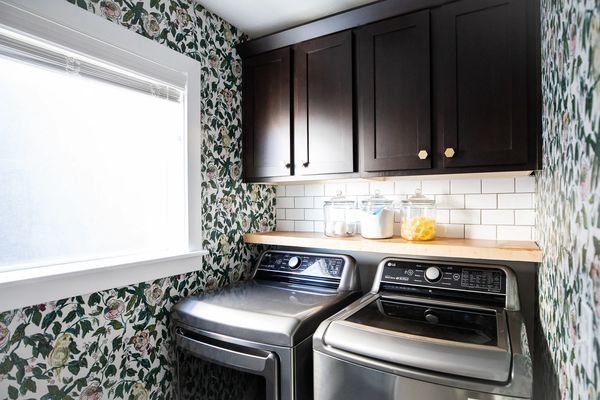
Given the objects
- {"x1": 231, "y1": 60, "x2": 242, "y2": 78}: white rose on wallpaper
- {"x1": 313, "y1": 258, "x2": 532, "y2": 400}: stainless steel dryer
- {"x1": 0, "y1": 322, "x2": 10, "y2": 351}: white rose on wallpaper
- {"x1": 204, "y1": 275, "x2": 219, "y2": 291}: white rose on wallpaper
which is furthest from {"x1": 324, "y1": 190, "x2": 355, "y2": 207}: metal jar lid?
{"x1": 0, "y1": 322, "x2": 10, "y2": 351}: white rose on wallpaper

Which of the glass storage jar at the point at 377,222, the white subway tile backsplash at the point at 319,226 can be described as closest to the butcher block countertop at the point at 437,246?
the glass storage jar at the point at 377,222

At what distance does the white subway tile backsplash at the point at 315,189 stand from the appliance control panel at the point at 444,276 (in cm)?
63

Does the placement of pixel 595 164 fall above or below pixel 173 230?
above

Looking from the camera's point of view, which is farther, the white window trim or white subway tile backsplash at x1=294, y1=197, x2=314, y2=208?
white subway tile backsplash at x1=294, y1=197, x2=314, y2=208

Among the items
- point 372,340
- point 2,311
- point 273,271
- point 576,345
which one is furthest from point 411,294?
→ point 2,311

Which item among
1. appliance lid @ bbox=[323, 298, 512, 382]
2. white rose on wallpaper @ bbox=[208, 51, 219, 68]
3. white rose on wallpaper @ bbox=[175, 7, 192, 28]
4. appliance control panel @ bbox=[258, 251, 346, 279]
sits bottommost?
appliance lid @ bbox=[323, 298, 512, 382]

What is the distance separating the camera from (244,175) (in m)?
2.04

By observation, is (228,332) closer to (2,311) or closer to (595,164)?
(2,311)

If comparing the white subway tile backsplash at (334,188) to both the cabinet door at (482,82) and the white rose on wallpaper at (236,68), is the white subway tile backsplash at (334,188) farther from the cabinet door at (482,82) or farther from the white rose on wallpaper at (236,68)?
the white rose on wallpaper at (236,68)

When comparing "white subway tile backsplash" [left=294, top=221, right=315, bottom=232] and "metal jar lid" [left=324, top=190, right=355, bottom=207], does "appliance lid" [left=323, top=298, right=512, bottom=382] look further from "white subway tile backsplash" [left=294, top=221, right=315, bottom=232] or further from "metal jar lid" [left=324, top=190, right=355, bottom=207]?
"white subway tile backsplash" [left=294, top=221, right=315, bottom=232]

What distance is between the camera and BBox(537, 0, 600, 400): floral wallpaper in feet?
1.87

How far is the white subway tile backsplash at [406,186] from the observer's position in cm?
182

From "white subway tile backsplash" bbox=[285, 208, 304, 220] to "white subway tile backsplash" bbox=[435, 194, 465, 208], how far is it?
0.82 meters

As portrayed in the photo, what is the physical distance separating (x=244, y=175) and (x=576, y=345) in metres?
1.68
